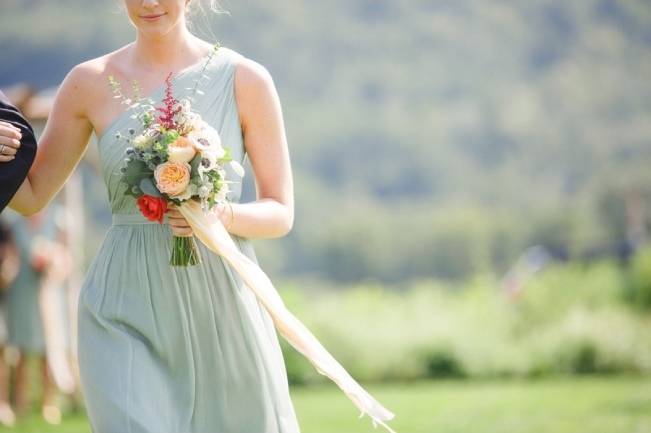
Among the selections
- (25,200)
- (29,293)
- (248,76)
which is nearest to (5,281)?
(29,293)

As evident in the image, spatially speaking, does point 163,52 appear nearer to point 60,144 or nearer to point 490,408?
point 60,144

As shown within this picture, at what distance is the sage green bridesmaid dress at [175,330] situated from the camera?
4.07 meters

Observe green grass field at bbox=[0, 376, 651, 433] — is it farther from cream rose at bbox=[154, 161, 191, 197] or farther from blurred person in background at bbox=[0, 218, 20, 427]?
cream rose at bbox=[154, 161, 191, 197]

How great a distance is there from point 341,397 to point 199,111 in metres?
9.31

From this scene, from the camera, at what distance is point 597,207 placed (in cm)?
2656

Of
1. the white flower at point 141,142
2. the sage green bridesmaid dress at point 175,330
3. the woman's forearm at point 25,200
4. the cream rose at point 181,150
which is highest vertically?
the white flower at point 141,142

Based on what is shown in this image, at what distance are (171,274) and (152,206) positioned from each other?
1.04 ft

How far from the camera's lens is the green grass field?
10.1 metres

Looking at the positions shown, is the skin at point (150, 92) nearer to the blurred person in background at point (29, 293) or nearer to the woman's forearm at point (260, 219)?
the woman's forearm at point (260, 219)

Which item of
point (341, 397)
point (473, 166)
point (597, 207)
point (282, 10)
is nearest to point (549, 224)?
point (597, 207)

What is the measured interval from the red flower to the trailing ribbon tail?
0.07m

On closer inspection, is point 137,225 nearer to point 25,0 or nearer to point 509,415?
point 509,415

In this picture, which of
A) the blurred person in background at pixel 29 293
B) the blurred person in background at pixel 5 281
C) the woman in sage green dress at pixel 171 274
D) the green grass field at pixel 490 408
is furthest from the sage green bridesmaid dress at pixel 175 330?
the blurred person in background at pixel 5 281

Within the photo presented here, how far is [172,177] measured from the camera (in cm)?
394
